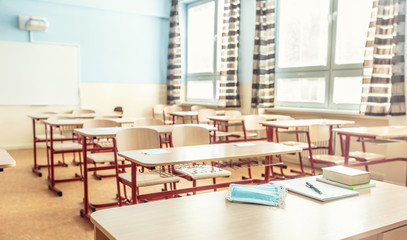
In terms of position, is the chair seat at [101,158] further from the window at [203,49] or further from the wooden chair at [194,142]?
the window at [203,49]

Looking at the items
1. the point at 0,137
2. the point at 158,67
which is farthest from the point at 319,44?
the point at 0,137

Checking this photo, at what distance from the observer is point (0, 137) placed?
6.88 metres

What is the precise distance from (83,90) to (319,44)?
469 centimetres

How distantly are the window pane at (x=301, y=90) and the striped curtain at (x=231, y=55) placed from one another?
33.8 inches

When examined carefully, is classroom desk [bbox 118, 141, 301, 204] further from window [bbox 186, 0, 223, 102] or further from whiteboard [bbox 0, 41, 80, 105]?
whiteboard [bbox 0, 41, 80, 105]

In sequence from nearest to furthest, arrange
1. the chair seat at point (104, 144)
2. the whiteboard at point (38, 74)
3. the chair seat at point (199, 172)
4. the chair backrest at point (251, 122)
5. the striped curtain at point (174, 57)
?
the chair seat at point (199, 172), the chair seat at point (104, 144), the chair backrest at point (251, 122), the whiteboard at point (38, 74), the striped curtain at point (174, 57)

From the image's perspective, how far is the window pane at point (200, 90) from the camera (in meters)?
8.11

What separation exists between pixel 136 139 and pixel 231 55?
Result: 4032mm

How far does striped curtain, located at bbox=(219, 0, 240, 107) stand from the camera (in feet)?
22.4

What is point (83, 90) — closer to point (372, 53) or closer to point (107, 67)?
point (107, 67)

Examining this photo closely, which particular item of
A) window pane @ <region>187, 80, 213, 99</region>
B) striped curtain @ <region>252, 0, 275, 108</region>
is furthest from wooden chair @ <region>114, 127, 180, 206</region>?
window pane @ <region>187, 80, 213, 99</region>

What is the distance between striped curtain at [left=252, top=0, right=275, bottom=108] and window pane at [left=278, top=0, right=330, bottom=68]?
248 mm

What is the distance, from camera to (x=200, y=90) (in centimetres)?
841

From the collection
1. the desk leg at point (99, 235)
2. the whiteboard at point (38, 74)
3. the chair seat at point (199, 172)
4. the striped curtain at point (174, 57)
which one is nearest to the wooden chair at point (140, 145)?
the chair seat at point (199, 172)
